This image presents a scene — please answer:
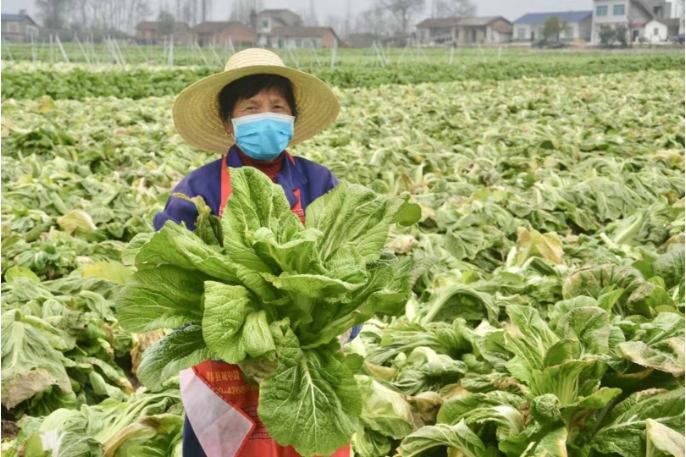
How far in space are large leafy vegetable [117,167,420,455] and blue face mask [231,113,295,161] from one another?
49 cm

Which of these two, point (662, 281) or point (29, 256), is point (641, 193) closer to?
point (662, 281)

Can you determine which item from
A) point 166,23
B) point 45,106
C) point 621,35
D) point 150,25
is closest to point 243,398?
point 45,106

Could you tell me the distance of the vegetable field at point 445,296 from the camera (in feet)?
9.24

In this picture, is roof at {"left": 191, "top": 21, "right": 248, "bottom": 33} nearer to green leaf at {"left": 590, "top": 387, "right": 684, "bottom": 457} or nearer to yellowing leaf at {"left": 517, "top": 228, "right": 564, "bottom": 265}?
yellowing leaf at {"left": 517, "top": 228, "right": 564, "bottom": 265}

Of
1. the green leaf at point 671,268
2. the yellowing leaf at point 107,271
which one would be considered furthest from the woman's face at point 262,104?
the yellowing leaf at point 107,271

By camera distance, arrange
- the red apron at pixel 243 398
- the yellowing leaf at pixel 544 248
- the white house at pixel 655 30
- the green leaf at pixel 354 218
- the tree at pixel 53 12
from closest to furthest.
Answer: the green leaf at pixel 354 218, the red apron at pixel 243 398, the yellowing leaf at pixel 544 248, the tree at pixel 53 12, the white house at pixel 655 30

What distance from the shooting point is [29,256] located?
5.31m

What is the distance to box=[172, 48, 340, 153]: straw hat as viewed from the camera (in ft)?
8.92

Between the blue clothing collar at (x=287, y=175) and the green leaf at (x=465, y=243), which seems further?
the green leaf at (x=465, y=243)

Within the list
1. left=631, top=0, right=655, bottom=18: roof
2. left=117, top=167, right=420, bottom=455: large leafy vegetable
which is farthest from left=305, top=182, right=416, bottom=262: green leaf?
left=631, top=0, right=655, bottom=18: roof

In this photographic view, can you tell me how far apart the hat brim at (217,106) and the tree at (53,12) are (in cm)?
8689

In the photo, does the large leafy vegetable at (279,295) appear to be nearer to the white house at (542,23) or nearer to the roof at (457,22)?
the roof at (457,22)

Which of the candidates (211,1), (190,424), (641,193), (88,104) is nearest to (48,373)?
(190,424)

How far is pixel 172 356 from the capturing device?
2.12 meters
